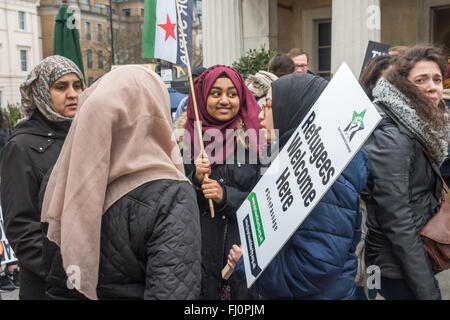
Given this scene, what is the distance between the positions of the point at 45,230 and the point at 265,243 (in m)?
0.84

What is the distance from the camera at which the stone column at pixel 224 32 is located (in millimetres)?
10125

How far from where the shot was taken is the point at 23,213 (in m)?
2.49

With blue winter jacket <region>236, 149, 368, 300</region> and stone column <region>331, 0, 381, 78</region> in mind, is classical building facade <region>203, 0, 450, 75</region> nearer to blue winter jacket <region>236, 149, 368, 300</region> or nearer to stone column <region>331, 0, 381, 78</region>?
stone column <region>331, 0, 381, 78</region>

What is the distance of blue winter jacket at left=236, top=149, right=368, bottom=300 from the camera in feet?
6.44

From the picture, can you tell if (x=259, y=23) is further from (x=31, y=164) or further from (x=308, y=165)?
(x=308, y=165)

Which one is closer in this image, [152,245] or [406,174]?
[152,245]

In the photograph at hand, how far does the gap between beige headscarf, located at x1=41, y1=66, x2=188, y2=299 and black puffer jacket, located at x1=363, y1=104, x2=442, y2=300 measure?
1.15 meters

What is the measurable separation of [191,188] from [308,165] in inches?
17.2

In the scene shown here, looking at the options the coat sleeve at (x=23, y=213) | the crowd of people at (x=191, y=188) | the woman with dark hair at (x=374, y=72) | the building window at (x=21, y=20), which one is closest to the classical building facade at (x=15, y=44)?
the building window at (x=21, y=20)

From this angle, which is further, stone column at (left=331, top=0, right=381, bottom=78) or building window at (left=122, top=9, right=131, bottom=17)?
building window at (left=122, top=9, right=131, bottom=17)

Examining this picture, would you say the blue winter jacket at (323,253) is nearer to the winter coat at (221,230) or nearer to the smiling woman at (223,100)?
the winter coat at (221,230)

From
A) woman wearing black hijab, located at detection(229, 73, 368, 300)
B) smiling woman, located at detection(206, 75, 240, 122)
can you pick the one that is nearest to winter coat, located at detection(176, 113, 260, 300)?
smiling woman, located at detection(206, 75, 240, 122)

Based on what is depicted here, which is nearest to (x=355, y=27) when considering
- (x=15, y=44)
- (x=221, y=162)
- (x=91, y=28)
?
(x=221, y=162)
